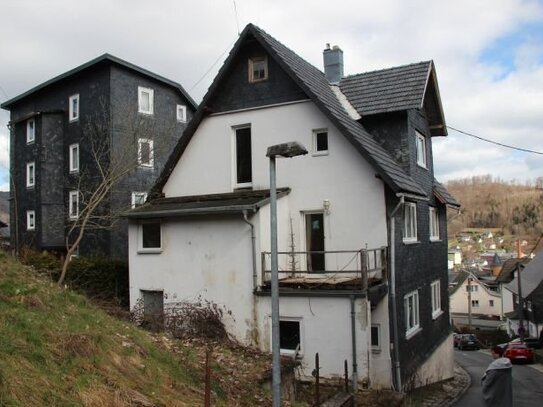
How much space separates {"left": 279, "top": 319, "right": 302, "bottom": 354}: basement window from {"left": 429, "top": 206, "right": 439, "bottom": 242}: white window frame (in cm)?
816

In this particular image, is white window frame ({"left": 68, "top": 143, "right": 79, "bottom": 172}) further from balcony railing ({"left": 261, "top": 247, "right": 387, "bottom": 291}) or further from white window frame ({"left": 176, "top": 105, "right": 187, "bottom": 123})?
balcony railing ({"left": 261, "top": 247, "right": 387, "bottom": 291})

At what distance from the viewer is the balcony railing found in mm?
13445

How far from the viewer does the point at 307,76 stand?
621 inches

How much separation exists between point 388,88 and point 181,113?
55.9 ft

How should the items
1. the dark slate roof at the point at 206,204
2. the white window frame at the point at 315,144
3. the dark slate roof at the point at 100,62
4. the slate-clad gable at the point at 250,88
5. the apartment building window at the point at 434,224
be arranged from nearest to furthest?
the dark slate roof at the point at 206,204 < the white window frame at the point at 315,144 < the slate-clad gable at the point at 250,88 < the apartment building window at the point at 434,224 < the dark slate roof at the point at 100,62

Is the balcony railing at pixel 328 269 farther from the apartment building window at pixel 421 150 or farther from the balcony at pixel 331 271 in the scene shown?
the apartment building window at pixel 421 150

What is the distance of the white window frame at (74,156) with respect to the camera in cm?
2854

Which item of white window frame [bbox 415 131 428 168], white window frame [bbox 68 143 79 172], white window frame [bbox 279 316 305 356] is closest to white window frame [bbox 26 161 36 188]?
white window frame [bbox 68 143 79 172]

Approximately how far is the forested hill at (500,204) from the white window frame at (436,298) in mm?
137919

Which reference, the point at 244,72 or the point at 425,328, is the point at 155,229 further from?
the point at 425,328

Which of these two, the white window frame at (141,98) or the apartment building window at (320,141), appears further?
the white window frame at (141,98)

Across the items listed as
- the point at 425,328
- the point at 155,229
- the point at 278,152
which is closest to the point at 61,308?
the point at 278,152

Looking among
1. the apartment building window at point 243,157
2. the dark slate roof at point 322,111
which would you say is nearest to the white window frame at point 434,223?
the dark slate roof at point 322,111

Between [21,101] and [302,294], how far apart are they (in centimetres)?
2640
